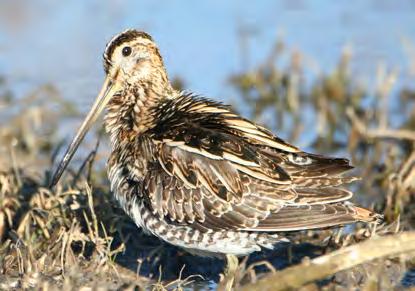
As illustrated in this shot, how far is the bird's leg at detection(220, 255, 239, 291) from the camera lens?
5.09 meters

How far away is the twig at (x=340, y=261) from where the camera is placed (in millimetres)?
4488

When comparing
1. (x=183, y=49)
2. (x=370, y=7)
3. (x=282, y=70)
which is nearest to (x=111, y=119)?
(x=282, y=70)

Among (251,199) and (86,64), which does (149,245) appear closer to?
(251,199)

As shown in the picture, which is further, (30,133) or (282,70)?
(282,70)

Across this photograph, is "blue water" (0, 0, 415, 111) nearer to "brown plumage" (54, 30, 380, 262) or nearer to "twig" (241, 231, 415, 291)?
"brown plumage" (54, 30, 380, 262)

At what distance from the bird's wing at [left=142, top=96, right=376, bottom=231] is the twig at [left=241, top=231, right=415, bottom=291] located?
69 cm

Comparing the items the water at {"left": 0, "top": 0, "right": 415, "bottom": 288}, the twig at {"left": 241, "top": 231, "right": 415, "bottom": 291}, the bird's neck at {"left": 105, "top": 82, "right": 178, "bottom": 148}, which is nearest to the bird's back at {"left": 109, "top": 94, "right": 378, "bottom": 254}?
the bird's neck at {"left": 105, "top": 82, "right": 178, "bottom": 148}

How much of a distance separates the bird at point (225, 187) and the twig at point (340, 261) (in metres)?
0.60

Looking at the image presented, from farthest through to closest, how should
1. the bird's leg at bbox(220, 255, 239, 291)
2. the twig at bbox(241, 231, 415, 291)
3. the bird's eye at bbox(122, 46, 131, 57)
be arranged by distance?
the bird's eye at bbox(122, 46, 131, 57)
the bird's leg at bbox(220, 255, 239, 291)
the twig at bbox(241, 231, 415, 291)

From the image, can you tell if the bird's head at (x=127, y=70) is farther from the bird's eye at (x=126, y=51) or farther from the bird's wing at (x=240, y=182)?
the bird's wing at (x=240, y=182)

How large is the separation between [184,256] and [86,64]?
3667 millimetres

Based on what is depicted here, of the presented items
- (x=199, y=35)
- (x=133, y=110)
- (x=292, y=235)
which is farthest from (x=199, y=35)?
(x=292, y=235)

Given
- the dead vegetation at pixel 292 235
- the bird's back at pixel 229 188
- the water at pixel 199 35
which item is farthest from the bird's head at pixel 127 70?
the water at pixel 199 35

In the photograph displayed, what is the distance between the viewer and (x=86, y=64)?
9.32 metres
